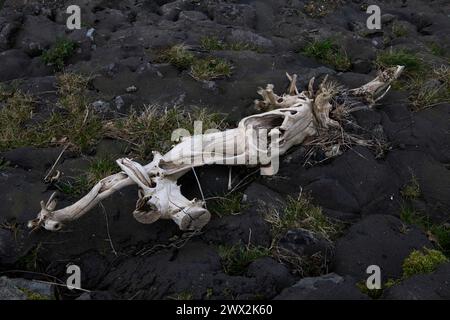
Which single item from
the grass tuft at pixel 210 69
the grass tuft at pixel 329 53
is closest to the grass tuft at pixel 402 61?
the grass tuft at pixel 329 53

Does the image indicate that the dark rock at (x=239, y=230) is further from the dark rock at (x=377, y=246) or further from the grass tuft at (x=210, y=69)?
the grass tuft at (x=210, y=69)

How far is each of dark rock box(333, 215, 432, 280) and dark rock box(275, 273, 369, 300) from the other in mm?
430

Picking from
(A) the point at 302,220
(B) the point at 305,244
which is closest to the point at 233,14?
(A) the point at 302,220

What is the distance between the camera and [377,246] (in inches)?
176

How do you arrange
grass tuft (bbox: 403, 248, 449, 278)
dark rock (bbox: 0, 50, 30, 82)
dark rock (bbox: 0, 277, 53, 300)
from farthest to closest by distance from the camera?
dark rock (bbox: 0, 50, 30, 82) < grass tuft (bbox: 403, 248, 449, 278) < dark rock (bbox: 0, 277, 53, 300)

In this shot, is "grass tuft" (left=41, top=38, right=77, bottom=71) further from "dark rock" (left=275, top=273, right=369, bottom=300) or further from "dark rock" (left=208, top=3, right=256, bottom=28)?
"dark rock" (left=275, top=273, right=369, bottom=300)

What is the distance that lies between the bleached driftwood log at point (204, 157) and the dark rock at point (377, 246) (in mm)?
1006

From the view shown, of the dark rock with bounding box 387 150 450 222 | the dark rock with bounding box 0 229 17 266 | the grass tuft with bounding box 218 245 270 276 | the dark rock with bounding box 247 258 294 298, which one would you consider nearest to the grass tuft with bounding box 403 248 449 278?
the dark rock with bounding box 387 150 450 222

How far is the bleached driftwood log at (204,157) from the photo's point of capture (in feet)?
14.6

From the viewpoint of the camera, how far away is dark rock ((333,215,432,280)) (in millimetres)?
4316

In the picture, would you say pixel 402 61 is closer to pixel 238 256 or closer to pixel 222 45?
pixel 222 45
